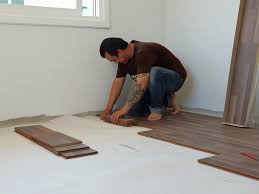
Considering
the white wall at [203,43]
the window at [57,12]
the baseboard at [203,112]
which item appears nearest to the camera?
the window at [57,12]

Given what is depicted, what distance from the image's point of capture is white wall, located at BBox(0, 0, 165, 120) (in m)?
3.07

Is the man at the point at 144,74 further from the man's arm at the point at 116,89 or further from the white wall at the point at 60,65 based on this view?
the white wall at the point at 60,65

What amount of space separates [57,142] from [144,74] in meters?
1.10

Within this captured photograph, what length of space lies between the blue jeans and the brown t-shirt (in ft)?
0.34

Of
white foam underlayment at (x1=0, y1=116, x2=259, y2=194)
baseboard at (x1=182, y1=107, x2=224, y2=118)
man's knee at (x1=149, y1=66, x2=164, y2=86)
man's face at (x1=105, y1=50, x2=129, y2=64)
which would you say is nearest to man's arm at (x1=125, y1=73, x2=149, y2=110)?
man's knee at (x1=149, y1=66, x2=164, y2=86)

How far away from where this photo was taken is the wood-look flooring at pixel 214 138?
6.61 feet

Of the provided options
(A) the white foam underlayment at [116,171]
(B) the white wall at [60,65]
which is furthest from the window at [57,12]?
(A) the white foam underlayment at [116,171]

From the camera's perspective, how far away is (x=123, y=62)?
338 centimetres

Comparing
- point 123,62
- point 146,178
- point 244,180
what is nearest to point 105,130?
point 123,62

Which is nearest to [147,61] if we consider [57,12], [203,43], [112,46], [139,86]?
[139,86]

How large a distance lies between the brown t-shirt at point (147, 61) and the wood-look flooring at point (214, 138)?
1.65 ft

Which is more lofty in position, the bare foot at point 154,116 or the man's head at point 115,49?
the man's head at point 115,49

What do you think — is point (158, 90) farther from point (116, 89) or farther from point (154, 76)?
point (116, 89)

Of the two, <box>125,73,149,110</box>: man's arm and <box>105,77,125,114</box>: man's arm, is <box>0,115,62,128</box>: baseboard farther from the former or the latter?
<box>125,73,149,110</box>: man's arm
